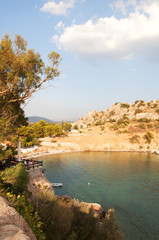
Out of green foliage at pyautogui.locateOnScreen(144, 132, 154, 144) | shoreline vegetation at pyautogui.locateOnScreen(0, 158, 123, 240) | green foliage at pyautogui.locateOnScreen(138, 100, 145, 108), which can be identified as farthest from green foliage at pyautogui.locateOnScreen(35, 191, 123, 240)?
green foliage at pyautogui.locateOnScreen(138, 100, 145, 108)

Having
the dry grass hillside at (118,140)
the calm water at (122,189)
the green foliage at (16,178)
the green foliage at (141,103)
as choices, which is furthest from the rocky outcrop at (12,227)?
the green foliage at (141,103)

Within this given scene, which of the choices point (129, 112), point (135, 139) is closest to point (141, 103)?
point (129, 112)

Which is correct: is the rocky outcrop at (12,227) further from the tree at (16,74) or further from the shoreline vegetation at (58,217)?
the tree at (16,74)

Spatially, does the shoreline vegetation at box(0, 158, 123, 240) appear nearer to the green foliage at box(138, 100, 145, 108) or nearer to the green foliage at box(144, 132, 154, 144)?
the green foliage at box(144, 132, 154, 144)

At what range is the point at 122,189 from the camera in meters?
31.0

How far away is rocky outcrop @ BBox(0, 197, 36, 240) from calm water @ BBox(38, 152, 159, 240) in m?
16.3

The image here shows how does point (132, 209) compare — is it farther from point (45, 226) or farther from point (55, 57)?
point (55, 57)

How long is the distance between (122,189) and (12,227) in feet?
98.7

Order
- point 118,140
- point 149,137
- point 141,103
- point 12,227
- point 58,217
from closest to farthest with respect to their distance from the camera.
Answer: point 12,227 < point 58,217 < point 149,137 < point 118,140 < point 141,103

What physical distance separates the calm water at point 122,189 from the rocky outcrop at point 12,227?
Result: 16324 millimetres

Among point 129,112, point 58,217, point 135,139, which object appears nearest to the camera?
point 58,217

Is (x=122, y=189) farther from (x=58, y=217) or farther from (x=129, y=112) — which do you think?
(x=129, y=112)

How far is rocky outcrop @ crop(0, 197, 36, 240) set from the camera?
4.56 m

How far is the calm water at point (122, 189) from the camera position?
64.2ft
